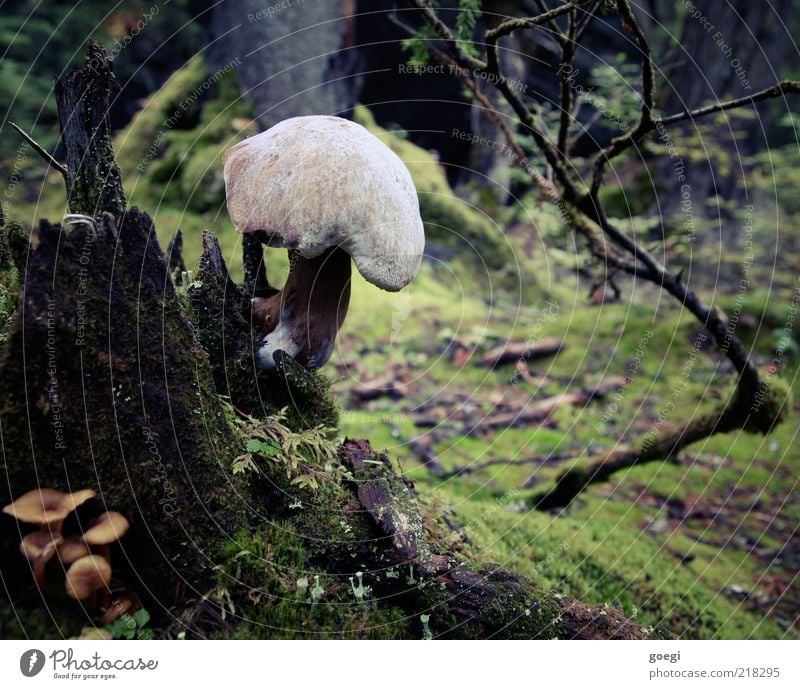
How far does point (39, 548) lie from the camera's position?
1.48 meters

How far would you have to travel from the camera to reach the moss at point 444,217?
25.2 feet

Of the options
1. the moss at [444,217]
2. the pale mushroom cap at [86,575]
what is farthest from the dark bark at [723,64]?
the pale mushroom cap at [86,575]

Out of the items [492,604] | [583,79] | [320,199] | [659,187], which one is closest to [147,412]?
[320,199]

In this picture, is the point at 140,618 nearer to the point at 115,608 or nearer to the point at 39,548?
the point at 115,608

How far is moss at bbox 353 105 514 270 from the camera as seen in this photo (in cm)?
768

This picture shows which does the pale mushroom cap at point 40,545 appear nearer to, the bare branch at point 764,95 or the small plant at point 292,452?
the small plant at point 292,452

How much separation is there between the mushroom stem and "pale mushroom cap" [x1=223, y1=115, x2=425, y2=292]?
38 cm

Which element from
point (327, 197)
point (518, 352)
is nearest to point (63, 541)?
point (327, 197)

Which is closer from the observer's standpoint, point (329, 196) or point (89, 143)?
point (329, 196)

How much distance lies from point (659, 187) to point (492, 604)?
952cm

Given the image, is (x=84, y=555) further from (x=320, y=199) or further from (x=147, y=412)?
(x=320, y=199)

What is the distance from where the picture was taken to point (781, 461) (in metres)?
Answer: 5.66

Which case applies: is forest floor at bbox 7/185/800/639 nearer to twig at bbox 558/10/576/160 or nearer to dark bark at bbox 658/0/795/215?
twig at bbox 558/10/576/160
